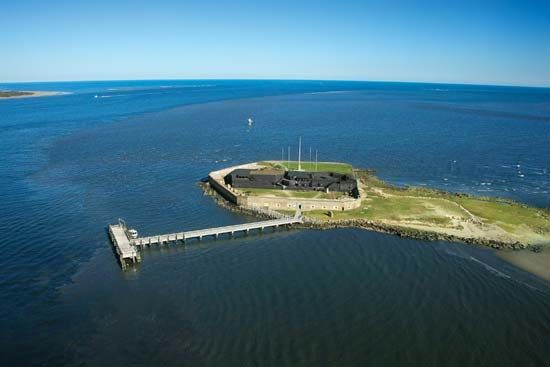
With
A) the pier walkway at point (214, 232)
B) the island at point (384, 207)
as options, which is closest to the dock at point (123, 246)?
the pier walkway at point (214, 232)

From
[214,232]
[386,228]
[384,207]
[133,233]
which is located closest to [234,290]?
[214,232]

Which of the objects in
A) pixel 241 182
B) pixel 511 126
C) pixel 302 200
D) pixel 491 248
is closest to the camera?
pixel 491 248

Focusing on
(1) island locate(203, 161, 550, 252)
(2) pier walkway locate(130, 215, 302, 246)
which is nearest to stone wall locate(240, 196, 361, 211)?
(1) island locate(203, 161, 550, 252)

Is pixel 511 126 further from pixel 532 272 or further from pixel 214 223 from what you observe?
pixel 214 223

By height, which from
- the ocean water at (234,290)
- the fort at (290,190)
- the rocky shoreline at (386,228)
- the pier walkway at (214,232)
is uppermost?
the fort at (290,190)

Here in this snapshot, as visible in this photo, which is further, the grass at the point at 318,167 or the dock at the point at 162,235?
the grass at the point at 318,167

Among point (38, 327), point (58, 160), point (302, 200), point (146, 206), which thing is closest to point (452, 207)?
point (302, 200)

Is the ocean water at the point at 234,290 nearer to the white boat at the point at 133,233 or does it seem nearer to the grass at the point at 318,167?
the white boat at the point at 133,233

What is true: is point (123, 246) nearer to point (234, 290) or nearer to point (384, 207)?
point (234, 290)
